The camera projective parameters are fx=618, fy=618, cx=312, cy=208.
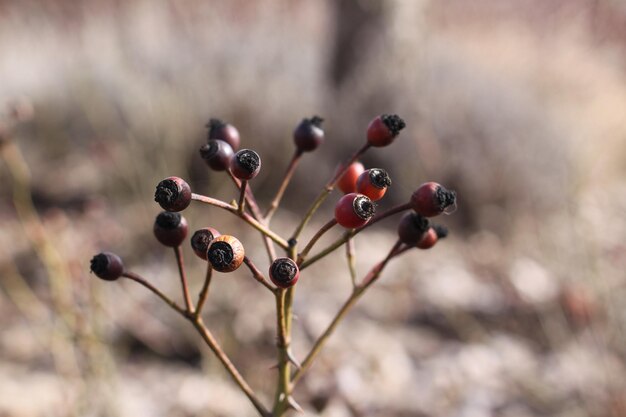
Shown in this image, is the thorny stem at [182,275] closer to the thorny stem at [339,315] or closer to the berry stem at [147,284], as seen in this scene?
the berry stem at [147,284]

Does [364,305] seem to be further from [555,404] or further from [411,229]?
[411,229]

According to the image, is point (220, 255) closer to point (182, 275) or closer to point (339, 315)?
point (182, 275)

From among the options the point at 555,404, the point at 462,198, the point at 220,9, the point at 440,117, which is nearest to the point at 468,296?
the point at 555,404

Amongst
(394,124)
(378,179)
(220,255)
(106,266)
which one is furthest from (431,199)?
(106,266)

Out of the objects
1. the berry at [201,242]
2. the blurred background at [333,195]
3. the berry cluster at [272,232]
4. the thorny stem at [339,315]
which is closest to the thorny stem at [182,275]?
the berry cluster at [272,232]

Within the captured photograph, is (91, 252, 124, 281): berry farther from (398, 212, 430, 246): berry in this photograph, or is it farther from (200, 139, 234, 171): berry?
(398, 212, 430, 246): berry
